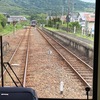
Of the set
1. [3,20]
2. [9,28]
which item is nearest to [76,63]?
[9,28]

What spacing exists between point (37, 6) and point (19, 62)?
778 mm

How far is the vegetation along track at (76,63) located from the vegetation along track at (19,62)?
0.31 m

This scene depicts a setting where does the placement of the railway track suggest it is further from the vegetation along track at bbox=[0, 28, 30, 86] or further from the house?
the house

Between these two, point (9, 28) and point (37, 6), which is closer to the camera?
point (37, 6)

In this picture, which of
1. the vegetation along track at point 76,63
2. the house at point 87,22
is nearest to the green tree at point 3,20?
the vegetation along track at point 76,63

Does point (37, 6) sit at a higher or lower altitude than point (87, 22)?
higher

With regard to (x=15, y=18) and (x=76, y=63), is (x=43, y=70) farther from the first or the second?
(x=15, y=18)

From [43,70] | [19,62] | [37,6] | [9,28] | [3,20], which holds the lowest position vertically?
[43,70]

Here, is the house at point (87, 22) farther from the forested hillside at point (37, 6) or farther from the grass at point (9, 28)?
the grass at point (9, 28)

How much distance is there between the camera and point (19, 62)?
119 inches

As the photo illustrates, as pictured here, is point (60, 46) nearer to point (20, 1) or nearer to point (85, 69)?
point (85, 69)

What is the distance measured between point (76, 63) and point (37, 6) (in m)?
0.91

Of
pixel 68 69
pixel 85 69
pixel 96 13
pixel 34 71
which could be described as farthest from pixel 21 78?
pixel 96 13

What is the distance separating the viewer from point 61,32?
10.0 ft
